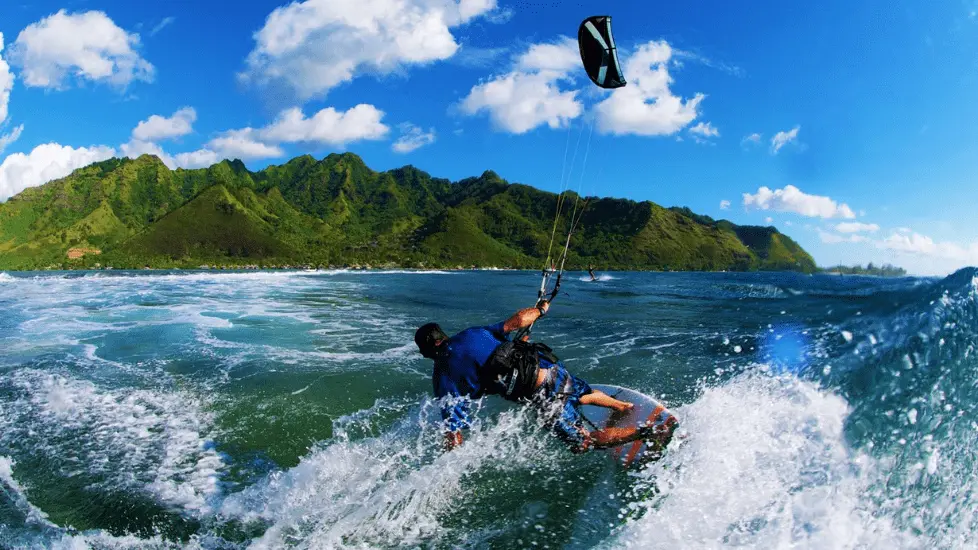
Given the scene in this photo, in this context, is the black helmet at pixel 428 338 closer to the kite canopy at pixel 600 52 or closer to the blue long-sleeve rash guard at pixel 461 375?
the blue long-sleeve rash guard at pixel 461 375

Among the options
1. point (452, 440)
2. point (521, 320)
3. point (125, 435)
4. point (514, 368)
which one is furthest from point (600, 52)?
point (125, 435)

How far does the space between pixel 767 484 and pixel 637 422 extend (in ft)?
5.92

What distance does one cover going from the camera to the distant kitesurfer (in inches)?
225

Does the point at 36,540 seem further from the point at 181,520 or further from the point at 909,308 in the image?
the point at 909,308

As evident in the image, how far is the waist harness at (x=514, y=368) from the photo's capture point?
5.68 meters

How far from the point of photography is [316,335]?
17.0 meters

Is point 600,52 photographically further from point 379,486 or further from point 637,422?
point 379,486

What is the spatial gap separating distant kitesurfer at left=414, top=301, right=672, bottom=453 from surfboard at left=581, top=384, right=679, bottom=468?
11 cm

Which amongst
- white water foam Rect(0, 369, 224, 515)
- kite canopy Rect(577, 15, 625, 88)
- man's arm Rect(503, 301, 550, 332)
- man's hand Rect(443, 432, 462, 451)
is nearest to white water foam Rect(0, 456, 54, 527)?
white water foam Rect(0, 369, 224, 515)

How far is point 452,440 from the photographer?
5910 mm

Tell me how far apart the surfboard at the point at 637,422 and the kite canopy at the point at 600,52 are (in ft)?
15.3

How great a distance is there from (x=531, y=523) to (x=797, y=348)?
28.3ft

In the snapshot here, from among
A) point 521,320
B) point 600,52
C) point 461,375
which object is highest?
point 600,52

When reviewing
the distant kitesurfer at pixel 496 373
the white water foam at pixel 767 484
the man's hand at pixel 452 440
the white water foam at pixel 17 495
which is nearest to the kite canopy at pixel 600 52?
the distant kitesurfer at pixel 496 373
